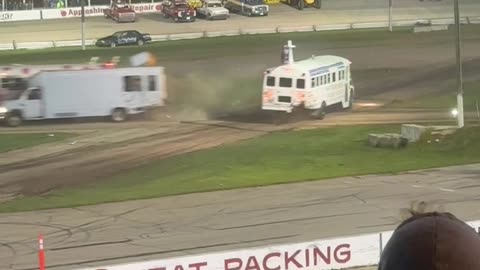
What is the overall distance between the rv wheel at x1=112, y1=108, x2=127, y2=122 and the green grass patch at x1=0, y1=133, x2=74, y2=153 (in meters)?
3.82

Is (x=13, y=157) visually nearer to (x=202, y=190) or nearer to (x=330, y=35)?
(x=202, y=190)

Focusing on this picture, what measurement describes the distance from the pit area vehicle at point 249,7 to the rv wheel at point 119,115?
4375 cm

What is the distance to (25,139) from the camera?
126 feet

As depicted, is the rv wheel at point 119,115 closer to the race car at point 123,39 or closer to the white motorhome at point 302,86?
the white motorhome at point 302,86

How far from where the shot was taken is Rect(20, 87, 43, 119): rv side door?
137ft

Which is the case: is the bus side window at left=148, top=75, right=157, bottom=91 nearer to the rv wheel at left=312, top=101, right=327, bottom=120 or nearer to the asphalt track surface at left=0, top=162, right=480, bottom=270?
the rv wheel at left=312, top=101, right=327, bottom=120

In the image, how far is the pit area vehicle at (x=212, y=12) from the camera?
8306 centimetres

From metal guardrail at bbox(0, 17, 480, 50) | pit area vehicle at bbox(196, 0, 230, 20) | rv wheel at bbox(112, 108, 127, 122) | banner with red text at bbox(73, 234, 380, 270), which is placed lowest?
rv wheel at bbox(112, 108, 127, 122)

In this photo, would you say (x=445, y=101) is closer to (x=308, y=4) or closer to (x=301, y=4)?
(x=301, y=4)

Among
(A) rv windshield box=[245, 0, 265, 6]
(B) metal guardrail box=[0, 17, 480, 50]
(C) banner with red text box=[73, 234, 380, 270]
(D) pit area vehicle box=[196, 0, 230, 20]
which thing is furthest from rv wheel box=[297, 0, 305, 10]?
(C) banner with red text box=[73, 234, 380, 270]

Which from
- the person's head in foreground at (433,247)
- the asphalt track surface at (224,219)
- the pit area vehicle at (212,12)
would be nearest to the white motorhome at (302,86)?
the asphalt track surface at (224,219)

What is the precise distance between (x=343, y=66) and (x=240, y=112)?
5535 mm

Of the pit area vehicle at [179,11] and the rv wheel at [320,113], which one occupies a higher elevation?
the pit area vehicle at [179,11]

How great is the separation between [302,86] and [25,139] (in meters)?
12.6
